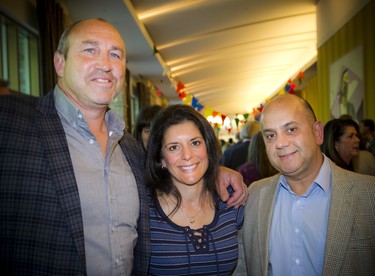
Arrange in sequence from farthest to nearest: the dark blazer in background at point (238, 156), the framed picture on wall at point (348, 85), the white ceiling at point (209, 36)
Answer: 1. the white ceiling at point (209, 36)
2. the framed picture on wall at point (348, 85)
3. the dark blazer in background at point (238, 156)

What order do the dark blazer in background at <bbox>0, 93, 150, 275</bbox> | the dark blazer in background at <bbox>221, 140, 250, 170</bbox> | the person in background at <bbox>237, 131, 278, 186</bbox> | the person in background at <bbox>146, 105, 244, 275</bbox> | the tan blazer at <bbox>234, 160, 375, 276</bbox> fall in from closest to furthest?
the dark blazer in background at <bbox>0, 93, 150, 275</bbox>, the tan blazer at <bbox>234, 160, 375, 276</bbox>, the person in background at <bbox>146, 105, 244, 275</bbox>, the person in background at <bbox>237, 131, 278, 186</bbox>, the dark blazer in background at <bbox>221, 140, 250, 170</bbox>

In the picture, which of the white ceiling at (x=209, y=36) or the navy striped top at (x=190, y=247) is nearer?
the navy striped top at (x=190, y=247)

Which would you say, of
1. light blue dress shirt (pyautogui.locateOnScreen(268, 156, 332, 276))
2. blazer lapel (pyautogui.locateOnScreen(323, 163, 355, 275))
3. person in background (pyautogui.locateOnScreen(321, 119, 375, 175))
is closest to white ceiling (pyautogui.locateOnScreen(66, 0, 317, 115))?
person in background (pyautogui.locateOnScreen(321, 119, 375, 175))

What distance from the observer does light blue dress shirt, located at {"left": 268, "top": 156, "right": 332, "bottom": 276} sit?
5.16ft

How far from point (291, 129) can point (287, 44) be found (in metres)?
10.8

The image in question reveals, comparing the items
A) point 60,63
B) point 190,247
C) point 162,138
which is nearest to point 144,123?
point 162,138

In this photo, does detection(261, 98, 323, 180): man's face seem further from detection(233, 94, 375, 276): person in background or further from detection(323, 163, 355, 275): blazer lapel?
detection(323, 163, 355, 275): blazer lapel

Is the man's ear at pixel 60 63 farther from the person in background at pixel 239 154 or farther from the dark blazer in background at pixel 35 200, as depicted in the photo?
the person in background at pixel 239 154

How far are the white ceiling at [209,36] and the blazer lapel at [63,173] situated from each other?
185 inches

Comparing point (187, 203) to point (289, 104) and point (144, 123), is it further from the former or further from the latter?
point (144, 123)

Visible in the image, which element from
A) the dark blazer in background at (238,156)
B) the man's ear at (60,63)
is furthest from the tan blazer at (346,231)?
the dark blazer in background at (238,156)

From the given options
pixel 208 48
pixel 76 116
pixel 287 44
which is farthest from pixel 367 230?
pixel 287 44

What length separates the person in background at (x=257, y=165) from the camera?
10.3ft

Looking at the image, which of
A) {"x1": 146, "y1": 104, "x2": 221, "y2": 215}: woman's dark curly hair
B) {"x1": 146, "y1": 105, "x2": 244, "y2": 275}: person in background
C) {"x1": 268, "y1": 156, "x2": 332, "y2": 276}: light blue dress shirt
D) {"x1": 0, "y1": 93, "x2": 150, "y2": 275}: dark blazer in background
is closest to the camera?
{"x1": 0, "y1": 93, "x2": 150, "y2": 275}: dark blazer in background
